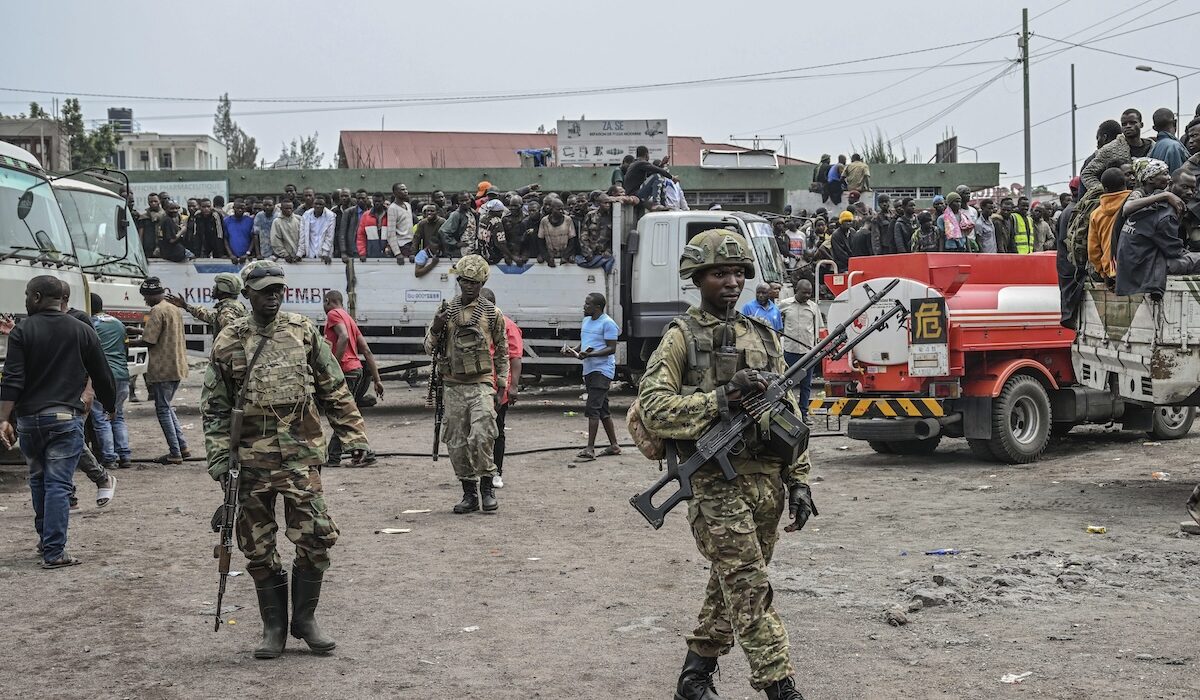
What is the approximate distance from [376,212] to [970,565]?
13.2m

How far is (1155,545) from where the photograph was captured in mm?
8367

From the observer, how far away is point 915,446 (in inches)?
533

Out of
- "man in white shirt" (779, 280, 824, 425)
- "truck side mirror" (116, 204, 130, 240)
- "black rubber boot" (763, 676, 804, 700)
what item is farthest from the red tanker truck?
"truck side mirror" (116, 204, 130, 240)

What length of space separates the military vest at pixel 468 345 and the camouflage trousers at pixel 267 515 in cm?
404

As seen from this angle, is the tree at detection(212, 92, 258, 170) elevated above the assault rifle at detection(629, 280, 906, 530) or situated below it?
above

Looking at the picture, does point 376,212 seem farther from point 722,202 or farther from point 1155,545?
point 722,202

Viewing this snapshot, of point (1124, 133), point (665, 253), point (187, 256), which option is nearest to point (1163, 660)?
point (1124, 133)

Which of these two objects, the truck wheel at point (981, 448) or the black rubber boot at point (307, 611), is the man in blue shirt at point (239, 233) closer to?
the truck wheel at point (981, 448)

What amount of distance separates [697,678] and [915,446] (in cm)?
897

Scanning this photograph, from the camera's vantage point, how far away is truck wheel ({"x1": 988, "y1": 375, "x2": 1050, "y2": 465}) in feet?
40.3

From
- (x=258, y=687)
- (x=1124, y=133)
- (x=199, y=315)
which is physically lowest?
(x=258, y=687)

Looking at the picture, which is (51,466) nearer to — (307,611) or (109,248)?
(307,611)

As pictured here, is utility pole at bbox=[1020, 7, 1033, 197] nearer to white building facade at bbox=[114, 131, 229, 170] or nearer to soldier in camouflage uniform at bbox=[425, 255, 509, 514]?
soldier in camouflage uniform at bbox=[425, 255, 509, 514]

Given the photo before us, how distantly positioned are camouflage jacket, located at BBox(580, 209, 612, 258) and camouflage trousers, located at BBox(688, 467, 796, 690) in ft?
41.9
